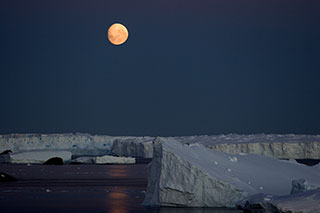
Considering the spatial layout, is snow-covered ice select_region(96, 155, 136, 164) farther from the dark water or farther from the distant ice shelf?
the dark water

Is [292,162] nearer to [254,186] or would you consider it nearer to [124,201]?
[254,186]

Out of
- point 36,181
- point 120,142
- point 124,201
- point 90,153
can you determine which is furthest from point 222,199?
point 90,153

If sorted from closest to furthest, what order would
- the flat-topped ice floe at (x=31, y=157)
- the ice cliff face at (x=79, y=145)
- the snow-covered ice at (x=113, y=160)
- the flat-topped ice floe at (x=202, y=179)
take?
1. the flat-topped ice floe at (x=202, y=179)
2. the flat-topped ice floe at (x=31, y=157)
3. the snow-covered ice at (x=113, y=160)
4. the ice cliff face at (x=79, y=145)

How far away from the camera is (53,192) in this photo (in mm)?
21781

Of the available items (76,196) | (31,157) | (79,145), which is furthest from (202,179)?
(79,145)

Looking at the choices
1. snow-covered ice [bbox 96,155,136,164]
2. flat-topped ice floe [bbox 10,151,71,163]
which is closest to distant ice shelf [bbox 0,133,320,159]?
snow-covered ice [bbox 96,155,136,164]

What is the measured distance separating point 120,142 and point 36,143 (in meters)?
8.82

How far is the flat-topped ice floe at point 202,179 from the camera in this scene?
16.3 m

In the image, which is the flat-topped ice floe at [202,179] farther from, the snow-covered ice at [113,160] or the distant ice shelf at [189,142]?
the distant ice shelf at [189,142]

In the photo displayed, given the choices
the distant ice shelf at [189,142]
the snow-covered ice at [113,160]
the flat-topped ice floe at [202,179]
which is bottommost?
the flat-topped ice floe at [202,179]

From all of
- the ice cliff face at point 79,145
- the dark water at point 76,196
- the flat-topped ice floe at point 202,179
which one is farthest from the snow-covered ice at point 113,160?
the flat-topped ice floe at point 202,179

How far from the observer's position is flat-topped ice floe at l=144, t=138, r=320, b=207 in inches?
642

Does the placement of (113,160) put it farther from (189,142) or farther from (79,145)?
(79,145)

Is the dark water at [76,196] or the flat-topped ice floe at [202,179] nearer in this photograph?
the flat-topped ice floe at [202,179]
